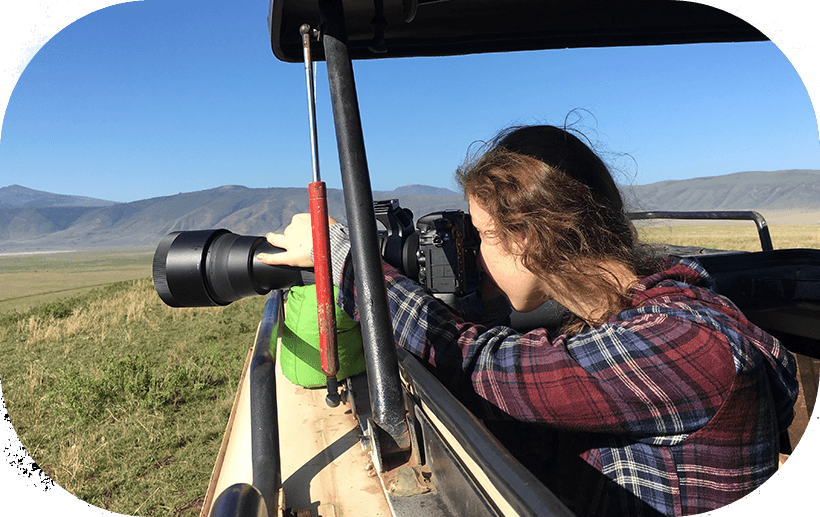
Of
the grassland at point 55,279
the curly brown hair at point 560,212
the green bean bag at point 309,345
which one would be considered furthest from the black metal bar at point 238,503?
the grassland at point 55,279

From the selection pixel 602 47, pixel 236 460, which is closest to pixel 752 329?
pixel 602 47

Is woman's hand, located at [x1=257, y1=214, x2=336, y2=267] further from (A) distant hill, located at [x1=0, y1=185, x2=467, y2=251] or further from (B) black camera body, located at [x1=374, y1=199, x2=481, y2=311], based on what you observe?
(A) distant hill, located at [x1=0, y1=185, x2=467, y2=251]

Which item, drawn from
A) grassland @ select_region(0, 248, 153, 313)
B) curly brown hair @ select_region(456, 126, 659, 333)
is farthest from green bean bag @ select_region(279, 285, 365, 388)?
grassland @ select_region(0, 248, 153, 313)

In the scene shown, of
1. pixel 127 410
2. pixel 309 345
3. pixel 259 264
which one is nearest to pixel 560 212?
pixel 259 264

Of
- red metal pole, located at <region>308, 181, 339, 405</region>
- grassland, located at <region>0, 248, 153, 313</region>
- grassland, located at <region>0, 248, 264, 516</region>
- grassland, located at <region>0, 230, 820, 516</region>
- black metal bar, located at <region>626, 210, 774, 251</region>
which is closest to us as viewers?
red metal pole, located at <region>308, 181, 339, 405</region>

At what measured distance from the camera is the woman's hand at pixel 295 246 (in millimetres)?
1171

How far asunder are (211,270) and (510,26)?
0.99 m

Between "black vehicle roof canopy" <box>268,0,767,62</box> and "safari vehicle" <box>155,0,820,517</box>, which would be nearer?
"safari vehicle" <box>155,0,820,517</box>

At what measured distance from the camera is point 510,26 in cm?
131

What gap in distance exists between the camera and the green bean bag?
210 centimetres

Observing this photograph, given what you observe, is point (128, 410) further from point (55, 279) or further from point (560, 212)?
point (55, 279)

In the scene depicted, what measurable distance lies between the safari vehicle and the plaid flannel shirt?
7.6 inches

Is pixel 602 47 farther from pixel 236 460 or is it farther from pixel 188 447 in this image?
pixel 188 447

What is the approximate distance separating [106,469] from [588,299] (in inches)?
163
